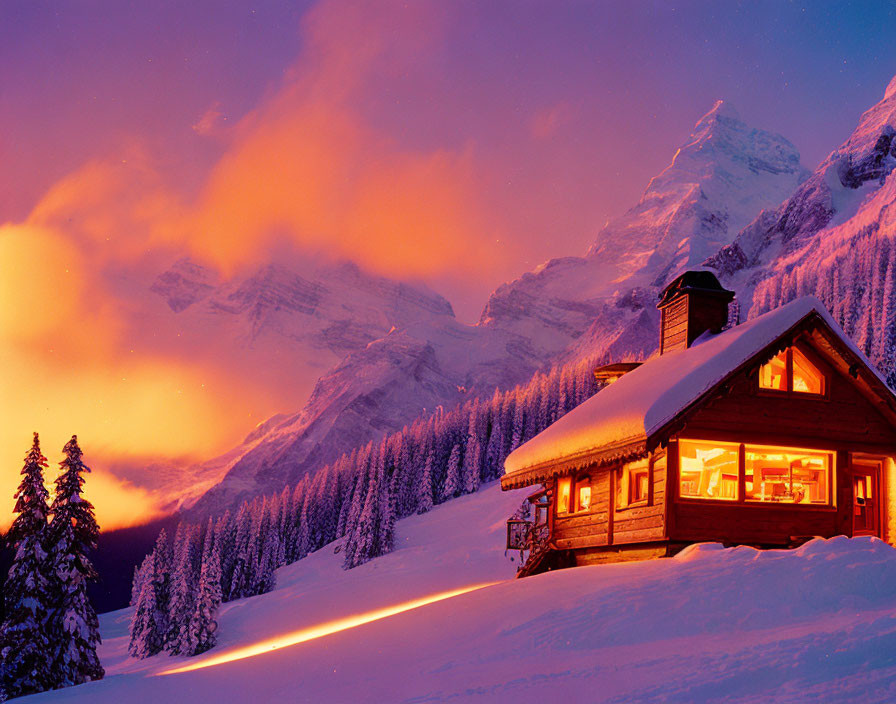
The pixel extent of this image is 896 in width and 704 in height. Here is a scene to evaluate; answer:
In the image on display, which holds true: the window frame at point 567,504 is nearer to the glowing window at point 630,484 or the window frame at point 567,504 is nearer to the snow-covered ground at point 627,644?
the glowing window at point 630,484

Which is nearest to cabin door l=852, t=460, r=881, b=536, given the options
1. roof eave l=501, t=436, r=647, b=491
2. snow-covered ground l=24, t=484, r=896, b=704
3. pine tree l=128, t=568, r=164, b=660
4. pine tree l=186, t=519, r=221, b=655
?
roof eave l=501, t=436, r=647, b=491

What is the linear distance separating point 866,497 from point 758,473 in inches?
136

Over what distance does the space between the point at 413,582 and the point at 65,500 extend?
74.5ft

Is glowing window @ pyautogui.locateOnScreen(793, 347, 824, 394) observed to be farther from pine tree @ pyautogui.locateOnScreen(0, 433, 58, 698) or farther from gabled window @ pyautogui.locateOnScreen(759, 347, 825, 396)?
pine tree @ pyautogui.locateOnScreen(0, 433, 58, 698)

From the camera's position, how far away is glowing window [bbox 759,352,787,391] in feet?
61.4

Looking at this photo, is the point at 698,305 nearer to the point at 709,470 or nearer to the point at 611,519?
the point at 709,470

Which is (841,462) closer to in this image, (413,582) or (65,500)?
(65,500)

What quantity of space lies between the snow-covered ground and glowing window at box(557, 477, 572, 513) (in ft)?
26.2

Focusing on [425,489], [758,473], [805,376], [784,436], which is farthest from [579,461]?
[425,489]

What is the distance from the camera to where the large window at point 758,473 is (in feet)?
60.5

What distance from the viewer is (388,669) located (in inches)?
461

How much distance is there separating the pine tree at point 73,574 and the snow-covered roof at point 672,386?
18.7 meters

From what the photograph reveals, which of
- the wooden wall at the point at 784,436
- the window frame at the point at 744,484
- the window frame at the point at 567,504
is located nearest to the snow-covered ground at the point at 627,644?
the window frame at the point at 744,484

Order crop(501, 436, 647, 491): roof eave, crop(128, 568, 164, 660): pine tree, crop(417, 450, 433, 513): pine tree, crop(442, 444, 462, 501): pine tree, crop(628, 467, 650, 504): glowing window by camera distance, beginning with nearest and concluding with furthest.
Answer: crop(501, 436, 647, 491): roof eave
crop(628, 467, 650, 504): glowing window
crop(128, 568, 164, 660): pine tree
crop(417, 450, 433, 513): pine tree
crop(442, 444, 462, 501): pine tree
